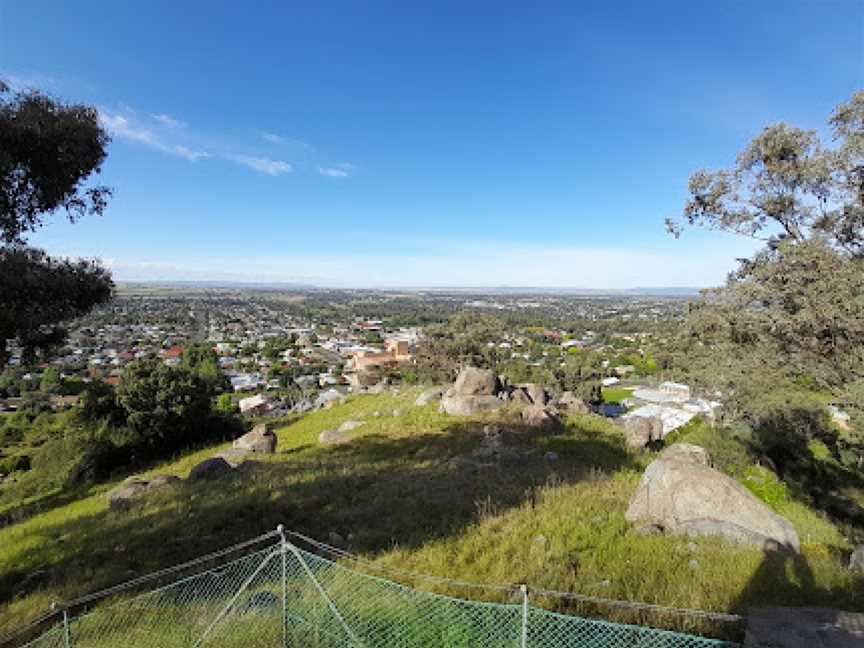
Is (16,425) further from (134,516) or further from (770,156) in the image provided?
(770,156)

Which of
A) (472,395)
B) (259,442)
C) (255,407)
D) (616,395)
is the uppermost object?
(472,395)

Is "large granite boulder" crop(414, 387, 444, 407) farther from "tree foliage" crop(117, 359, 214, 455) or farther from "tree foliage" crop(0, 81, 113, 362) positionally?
"tree foliage" crop(0, 81, 113, 362)

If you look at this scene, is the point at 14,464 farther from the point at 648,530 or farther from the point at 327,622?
the point at 648,530

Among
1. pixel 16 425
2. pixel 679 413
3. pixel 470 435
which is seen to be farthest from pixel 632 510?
pixel 16 425

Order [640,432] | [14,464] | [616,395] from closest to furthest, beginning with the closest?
1. [640,432]
2. [14,464]
3. [616,395]

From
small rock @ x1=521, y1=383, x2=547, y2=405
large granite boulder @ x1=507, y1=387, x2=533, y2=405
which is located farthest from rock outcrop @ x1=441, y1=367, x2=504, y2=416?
small rock @ x1=521, y1=383, x2=547, y2=405

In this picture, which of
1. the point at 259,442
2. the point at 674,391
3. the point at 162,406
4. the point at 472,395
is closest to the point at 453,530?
the point at 259,442
